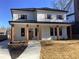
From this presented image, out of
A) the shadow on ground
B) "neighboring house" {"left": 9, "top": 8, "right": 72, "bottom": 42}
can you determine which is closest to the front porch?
"neighboring house" {"left": 9, "top": 8, "right": 72, "bottom": 42}

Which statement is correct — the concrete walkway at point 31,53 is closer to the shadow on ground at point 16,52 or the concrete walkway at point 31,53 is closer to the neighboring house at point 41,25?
the shadow on ground at point 16,52

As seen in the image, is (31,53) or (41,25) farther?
(41,25)

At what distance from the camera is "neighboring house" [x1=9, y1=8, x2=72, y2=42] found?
1324 inches

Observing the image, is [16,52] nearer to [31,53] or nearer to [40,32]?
[31,53]

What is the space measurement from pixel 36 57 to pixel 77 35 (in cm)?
2358

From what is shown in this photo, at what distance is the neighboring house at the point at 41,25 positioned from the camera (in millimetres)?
33625

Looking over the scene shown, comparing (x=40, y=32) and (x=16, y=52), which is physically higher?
(x=40, y=32)

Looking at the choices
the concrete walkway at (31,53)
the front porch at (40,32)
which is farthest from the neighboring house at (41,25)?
the concrete walkway at (31,53)

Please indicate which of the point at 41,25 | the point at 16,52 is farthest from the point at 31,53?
the point at 41,25

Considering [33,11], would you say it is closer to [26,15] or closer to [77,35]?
[26,15]

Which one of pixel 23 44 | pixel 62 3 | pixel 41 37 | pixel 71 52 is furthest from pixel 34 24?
pixel 62 3

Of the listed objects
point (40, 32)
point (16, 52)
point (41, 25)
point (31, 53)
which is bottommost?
point (16, 52)

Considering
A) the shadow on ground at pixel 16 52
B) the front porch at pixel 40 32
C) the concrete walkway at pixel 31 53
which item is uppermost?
the front porch at pixel 40 32

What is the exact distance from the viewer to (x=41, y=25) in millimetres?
33625
